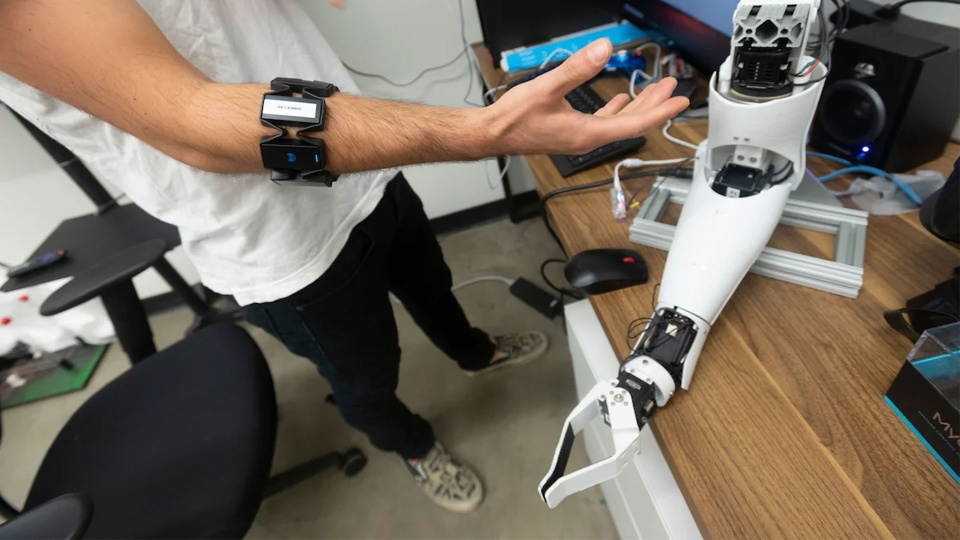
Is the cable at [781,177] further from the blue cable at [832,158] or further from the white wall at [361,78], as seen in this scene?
the white wall at [361,78]

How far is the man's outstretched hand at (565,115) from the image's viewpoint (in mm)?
471

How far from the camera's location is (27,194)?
1553mm

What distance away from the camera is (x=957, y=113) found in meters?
0.70

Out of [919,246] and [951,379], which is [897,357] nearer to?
[951,379]

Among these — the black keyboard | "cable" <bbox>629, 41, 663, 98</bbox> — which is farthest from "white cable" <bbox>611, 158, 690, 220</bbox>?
"cable" <bbox>629, 41, 663, 98</bbox>

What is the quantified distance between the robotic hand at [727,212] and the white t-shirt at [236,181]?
48 cm

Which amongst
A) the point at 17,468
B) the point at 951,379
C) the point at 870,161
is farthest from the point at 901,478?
the point at 17,468

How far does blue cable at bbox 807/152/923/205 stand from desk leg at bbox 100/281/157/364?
4.09 ft

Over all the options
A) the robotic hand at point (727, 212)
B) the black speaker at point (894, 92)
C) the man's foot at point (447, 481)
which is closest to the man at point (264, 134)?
the robotic hand at point (727, 212)

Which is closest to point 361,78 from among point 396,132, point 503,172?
point 503,172

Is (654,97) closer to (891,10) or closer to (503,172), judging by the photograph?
(891,10)

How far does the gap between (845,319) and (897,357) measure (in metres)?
0.06

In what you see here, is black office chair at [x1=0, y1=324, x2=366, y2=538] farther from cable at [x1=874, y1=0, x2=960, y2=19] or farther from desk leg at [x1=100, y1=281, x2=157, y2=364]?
cable at [x1=874, y1=0, x2=960, y2=19]

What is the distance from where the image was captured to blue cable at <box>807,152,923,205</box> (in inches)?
26.5
